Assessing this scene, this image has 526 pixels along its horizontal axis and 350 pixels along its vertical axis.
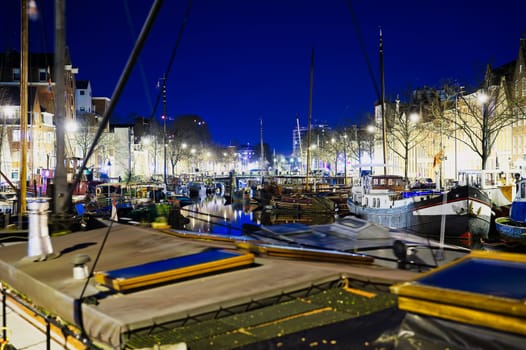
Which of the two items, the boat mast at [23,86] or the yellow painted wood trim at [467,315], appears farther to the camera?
the boat mast at [23,86]

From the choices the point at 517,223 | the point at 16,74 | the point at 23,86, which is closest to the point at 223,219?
the point at 23,86

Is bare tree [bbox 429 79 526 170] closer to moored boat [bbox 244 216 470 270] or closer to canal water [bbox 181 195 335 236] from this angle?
canal water [bbox 181 195 335 236]

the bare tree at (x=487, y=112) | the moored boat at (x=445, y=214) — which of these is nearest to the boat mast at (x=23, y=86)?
the moored boat at (x=445, y=214)

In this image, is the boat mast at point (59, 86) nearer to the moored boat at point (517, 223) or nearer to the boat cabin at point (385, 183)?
the moored boat at point (517, 223)

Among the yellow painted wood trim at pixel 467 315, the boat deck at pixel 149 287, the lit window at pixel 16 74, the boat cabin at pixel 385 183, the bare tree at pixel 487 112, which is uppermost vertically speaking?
the lit window at pixel 16 74

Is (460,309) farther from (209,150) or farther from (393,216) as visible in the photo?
(209,150)

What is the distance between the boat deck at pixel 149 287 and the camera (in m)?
4.91

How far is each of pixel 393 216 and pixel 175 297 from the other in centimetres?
2930

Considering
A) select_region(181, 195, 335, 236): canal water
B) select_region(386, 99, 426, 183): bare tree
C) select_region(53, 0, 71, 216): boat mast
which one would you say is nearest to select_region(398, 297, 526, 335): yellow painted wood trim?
select_region(53, 0, 71, 216): boat mast

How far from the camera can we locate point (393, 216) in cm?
3278

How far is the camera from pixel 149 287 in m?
5.80

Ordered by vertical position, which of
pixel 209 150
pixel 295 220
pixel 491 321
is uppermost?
pixel 209 150

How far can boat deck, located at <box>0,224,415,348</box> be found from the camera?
16.1ft

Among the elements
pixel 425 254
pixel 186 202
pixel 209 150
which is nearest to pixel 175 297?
pixel 425 254
